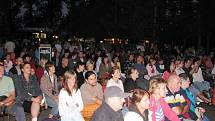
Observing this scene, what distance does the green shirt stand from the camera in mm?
9328

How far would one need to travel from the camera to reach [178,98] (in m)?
8.37

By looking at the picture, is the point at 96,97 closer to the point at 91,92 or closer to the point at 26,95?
the point at 91,92

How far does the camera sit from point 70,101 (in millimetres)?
7949

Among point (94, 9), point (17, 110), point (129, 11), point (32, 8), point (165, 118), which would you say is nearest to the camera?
point (165, 118)

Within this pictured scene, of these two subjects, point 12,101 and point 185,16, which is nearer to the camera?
point 12,101

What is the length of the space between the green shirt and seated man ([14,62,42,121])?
0.41 feet

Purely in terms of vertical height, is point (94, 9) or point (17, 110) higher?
point (94, 9)

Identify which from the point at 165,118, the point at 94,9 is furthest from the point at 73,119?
the point at 94,9

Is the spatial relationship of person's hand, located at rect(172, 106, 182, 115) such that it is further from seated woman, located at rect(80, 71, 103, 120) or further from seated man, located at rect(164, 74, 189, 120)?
seated woman, located at rect(80, 71, 103, 120)

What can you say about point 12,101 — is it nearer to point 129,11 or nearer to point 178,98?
point 178,98

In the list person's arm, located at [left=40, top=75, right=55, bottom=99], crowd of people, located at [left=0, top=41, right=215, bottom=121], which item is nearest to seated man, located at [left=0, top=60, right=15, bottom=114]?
crowd of people, located at [left=0, top=41, right=215, bottom=121]

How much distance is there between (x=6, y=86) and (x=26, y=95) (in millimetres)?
445

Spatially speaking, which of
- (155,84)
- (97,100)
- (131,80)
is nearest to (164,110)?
(155,84)

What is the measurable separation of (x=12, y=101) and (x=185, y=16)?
37.1 meters
